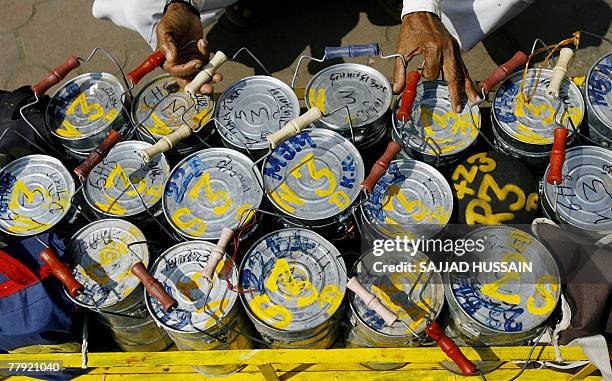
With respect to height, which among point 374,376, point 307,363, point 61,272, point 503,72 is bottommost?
point 374,376

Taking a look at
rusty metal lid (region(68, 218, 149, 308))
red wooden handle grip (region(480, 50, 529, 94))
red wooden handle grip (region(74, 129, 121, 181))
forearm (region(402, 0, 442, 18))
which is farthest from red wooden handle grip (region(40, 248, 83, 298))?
forearm (region(402, 0, 442, 18))

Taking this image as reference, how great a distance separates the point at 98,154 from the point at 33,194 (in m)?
0.30

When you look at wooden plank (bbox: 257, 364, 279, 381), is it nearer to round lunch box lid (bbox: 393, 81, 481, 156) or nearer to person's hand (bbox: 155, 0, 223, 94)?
round lunch box lid (bbox: 393, 81, 481, 156)

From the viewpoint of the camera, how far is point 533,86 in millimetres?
2016

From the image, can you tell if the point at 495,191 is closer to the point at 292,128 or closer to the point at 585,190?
→ the point at 585,190

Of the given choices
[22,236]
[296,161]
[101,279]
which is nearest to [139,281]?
[101,279]

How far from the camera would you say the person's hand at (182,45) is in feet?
7.22

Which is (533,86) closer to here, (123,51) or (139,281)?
(139,281)

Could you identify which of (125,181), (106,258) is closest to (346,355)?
(106,258)

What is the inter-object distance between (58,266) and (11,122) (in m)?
0.78

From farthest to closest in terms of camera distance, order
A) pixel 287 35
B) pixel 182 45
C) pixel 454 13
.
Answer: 1. pixel 287 35
2. pixel 454 13
3. pixel 182 45

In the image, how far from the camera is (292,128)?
1811 mm

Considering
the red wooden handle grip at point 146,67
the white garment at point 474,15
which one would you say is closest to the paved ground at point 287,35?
the white garment at point 474,15

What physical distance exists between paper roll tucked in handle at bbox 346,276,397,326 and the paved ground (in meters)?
2.00
